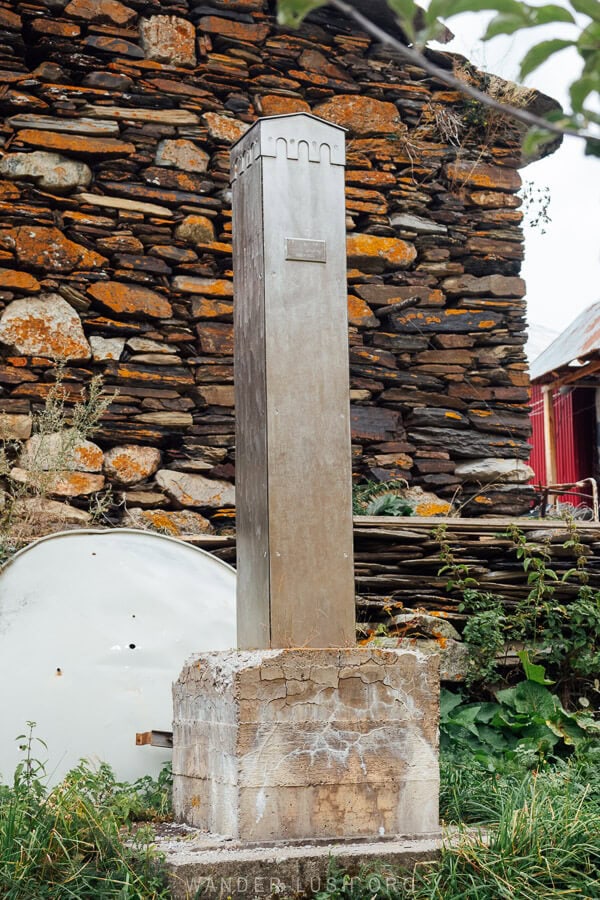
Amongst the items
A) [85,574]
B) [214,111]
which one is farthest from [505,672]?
[214,111]

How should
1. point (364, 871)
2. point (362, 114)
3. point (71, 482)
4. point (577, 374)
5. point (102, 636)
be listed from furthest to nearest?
point (577, 374)
point (362, 114)
point (71, 482)
point (102, 636)
point (364, 871)

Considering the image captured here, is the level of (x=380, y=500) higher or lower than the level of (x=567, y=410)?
lower

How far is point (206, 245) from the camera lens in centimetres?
600

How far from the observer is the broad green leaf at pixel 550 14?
72cm

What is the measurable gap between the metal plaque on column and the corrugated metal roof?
25.4ft

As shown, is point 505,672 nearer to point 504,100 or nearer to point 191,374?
point 191,374

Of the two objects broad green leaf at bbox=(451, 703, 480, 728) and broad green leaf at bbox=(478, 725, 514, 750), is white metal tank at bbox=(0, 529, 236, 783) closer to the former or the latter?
broad green leaf at bbox=(451, 703, 480, 728)

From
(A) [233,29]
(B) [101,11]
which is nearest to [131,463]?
(B) [101,11]

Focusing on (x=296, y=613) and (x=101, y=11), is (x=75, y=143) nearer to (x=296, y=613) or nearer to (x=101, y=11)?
(x=101, y=11)

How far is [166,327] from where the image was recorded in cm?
584

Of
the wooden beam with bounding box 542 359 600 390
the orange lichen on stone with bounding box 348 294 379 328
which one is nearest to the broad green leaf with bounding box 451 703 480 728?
the orange lichen on stone with bounding box 348 294 379 328

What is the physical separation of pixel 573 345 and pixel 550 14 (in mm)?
11334

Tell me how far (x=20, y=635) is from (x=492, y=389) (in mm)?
3581

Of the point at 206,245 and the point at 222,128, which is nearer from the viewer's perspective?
the point at 206,245
